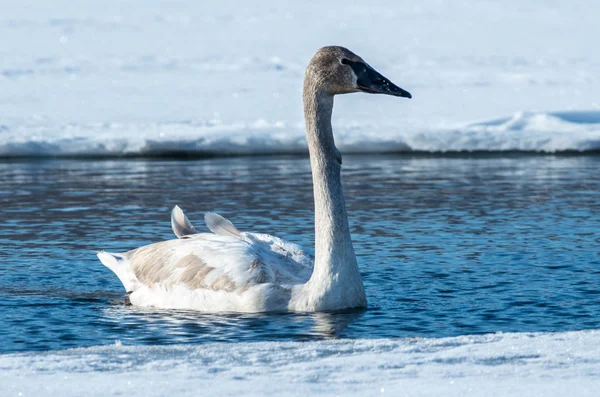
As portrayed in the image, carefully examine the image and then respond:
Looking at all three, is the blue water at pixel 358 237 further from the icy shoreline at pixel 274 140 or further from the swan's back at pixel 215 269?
the icy shoreline at pixel 274 140

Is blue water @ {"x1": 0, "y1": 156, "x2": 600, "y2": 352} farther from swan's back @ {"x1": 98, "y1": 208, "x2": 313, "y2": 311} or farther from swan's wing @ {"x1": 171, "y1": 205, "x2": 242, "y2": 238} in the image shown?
swan's wing @ {"x1": 171, "y1": 205, "x2": 242, "y2": 238}

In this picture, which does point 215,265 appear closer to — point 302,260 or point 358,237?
point 302,260

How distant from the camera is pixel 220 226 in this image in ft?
30.3

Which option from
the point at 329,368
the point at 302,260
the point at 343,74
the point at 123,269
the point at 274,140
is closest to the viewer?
the point at 329,368

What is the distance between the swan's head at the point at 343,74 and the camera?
27.5 ft

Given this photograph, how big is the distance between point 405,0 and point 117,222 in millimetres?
29189

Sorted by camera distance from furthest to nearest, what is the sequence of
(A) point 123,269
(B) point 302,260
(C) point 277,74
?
(C) point 277,74
(A) point 123,269
(B) point 302,260

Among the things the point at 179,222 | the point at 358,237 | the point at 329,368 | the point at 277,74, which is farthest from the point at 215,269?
the point at 277,74

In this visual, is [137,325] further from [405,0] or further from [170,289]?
[405,0]

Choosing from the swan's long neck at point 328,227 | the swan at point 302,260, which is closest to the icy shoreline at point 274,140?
the swan at point 302,260

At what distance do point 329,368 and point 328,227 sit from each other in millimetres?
2470

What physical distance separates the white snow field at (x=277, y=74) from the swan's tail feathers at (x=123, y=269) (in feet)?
37.3

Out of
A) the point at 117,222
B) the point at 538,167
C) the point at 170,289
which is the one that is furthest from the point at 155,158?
the point at 170,289

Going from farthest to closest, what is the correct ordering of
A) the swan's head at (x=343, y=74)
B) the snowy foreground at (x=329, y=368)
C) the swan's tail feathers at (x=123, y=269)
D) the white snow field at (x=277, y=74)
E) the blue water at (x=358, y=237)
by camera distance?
the white snow field at (x=277, y=74), the swan's tail feathers at (x=123, y=269), the swan's head at (x=343, y=74), the blue water at (x=358, y=237), the snowy foreground at (x=329, y=368)
